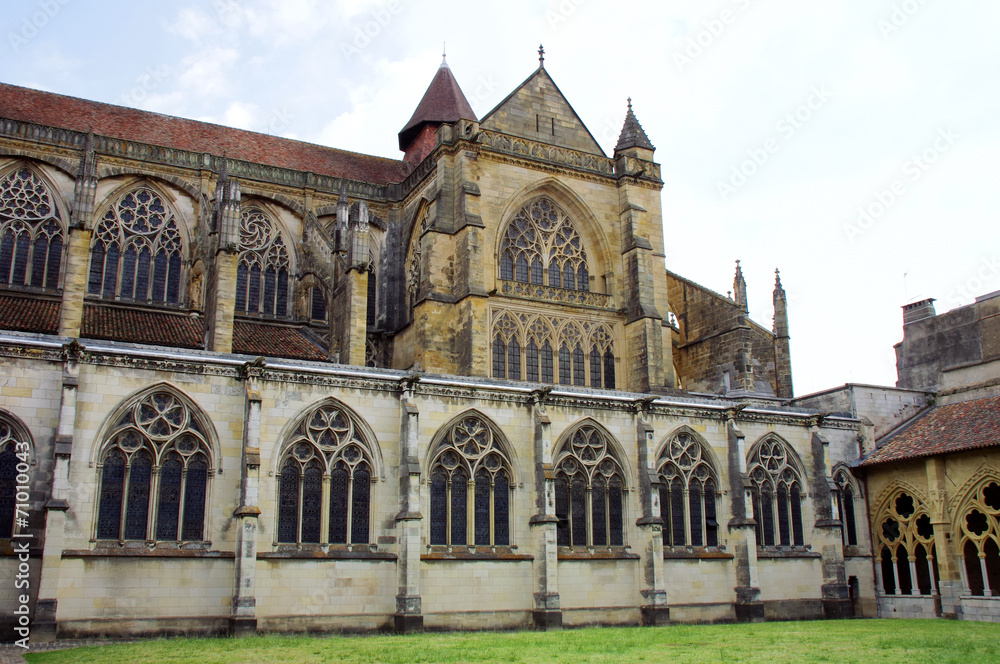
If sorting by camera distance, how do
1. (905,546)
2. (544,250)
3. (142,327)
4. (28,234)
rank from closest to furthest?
(905,546), (142,327), (28,234), (544,250)

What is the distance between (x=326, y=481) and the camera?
800 inches

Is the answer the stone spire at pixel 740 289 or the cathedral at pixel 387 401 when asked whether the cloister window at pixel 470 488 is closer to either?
the cathedral at pixel 387 401

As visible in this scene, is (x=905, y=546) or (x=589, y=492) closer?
(x=589, y=492)

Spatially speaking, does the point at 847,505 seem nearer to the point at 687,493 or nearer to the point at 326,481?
the point at 687,493

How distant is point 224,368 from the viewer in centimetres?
1989

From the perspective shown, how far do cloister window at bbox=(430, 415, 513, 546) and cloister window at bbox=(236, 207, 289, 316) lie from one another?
11628mm

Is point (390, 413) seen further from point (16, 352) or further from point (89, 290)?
point (89, 290)

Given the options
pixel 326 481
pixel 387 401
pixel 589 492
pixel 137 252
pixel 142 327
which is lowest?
pixel 589 492

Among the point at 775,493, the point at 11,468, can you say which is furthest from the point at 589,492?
the point at 11,468

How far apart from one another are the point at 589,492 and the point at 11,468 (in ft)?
43.6

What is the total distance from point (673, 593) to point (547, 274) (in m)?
11.8

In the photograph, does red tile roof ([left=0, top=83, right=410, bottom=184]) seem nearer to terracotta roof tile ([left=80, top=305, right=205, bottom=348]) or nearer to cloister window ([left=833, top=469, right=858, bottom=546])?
terracotta roof tile ([left=80, top=305, right=205, bottom=348])

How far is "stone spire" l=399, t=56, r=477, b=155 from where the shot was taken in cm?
4025

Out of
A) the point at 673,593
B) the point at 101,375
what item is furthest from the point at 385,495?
the point at 673,593
